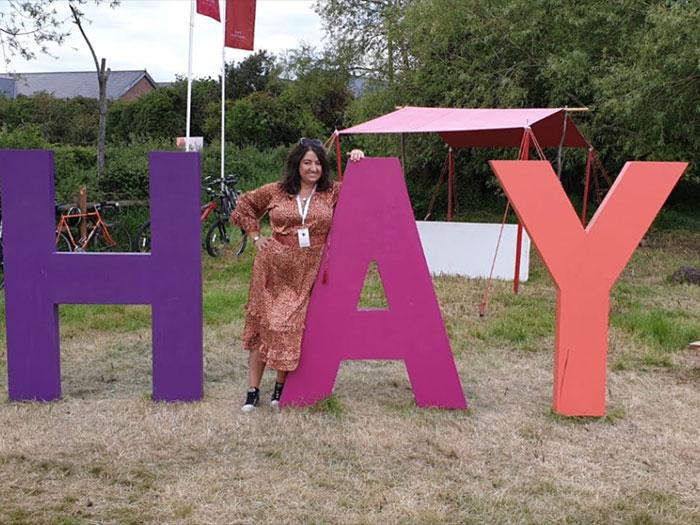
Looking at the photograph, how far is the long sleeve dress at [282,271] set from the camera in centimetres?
404

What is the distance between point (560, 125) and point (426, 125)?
6.80 feet

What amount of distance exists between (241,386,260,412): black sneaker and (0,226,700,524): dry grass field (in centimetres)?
7

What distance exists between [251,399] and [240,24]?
30.6 feet

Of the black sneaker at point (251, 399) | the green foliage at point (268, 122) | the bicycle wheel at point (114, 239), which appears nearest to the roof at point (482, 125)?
the bicycle wheel at point (114, 239)

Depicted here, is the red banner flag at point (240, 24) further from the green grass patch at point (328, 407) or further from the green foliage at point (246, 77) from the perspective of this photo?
the green foliage at point (246, 77)

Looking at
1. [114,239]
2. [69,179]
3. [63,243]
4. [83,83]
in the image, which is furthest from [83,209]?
[83,83]

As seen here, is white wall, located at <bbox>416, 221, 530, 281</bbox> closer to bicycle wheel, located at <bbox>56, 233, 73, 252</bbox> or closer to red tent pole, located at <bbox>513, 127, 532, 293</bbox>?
red tent pole, located at <bbox>513, 127, 532, 293</bbox>

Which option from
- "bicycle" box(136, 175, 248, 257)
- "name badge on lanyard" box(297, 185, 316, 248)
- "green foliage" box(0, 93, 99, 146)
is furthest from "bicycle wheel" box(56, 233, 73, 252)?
"green foliage" box(0, 93, 99, 146)

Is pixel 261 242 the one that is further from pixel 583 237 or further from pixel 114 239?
pixel 114 239

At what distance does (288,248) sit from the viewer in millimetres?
4043

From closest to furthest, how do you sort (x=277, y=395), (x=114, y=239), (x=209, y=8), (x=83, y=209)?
(x=277, y=395) → (x=83, y=209) → (x=114, y=239) → (x=209, y=8)

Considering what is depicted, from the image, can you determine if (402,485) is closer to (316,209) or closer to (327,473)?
(327,473)

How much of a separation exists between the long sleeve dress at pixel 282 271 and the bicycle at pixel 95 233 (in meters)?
5.11

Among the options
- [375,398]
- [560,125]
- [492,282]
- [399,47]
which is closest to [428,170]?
[399,47]
